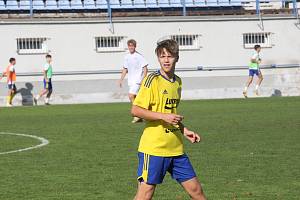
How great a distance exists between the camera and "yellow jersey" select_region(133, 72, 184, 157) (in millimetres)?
6949

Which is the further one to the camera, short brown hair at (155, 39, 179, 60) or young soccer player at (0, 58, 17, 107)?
young soccer player at (0, 58, 17, 107)

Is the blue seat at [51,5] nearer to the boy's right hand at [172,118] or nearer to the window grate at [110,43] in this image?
the window grate at [110,43]

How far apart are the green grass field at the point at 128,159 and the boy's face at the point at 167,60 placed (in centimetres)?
262

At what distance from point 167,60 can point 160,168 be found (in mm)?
949

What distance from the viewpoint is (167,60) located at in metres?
6.90

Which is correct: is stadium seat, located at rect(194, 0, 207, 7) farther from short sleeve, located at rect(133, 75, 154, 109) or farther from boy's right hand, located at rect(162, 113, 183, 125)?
boy's right hand, located at rect(162, 113, 183, 125)

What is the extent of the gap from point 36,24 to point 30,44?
99 centimetres

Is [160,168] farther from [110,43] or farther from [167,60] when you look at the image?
[110,43]

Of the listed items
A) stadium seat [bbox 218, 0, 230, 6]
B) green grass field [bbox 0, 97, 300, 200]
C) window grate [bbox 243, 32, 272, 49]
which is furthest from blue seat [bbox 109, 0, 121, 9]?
green grass field [bbox 0, 97, 300, 200]

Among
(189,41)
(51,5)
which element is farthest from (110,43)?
(51,5)

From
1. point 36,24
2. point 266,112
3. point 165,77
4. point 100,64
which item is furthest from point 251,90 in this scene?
point 165,77

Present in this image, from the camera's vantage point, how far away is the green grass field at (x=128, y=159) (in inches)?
378

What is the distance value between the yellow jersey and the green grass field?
2275 mm

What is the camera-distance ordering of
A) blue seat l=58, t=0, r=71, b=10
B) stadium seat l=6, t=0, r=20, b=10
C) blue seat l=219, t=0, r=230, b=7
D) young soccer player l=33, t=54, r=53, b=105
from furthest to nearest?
1. blue seat l=219, t=0, r=230, b=7
2. blue seat l=58, t=0, r=71, b=10
3. stadium seat l=6, t=0, r=20, b=10
4. young soccer player l=33, t=54, r=53, b=105
